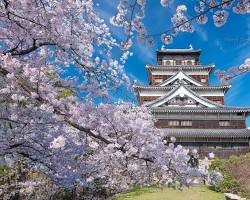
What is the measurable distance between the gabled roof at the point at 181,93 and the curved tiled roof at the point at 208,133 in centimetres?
277

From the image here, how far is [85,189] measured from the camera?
10.1 m

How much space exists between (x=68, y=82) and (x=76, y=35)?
986 mm

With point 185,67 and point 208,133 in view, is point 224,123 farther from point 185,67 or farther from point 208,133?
point 185,67

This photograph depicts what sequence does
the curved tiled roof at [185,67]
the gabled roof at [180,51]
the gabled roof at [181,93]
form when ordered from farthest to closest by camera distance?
the gabled roof at [180,51]
the curved tiled roof at [185,67]
the gabled roof at [181,93]

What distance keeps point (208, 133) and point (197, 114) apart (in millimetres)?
2447

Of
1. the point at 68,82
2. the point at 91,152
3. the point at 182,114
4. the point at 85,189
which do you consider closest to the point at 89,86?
the point at 68,82

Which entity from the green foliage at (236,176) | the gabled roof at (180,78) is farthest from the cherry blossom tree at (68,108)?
the gabled roof at (180,78)

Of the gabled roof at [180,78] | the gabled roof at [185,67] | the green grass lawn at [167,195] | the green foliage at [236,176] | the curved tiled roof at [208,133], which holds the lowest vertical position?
the green grass lawn at [167,195]

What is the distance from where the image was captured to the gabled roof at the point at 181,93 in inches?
1382

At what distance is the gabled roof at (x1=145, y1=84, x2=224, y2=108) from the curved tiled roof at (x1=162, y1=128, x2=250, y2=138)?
2772mm

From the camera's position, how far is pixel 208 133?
3281 centimetres

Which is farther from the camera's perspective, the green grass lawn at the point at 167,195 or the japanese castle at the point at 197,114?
the japanese castle at the point at 197,114

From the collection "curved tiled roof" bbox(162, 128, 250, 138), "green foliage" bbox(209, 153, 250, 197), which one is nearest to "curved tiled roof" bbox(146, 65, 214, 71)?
"curved tiled roof" bbox(162, 128, 250, 138)

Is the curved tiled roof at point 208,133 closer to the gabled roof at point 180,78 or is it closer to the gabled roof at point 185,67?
the gabled roof at point 180,78
